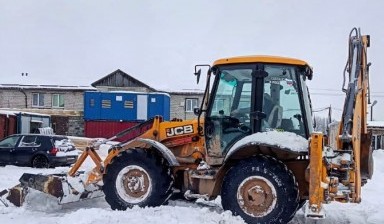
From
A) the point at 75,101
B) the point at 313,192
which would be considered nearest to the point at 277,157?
the point at 313,192

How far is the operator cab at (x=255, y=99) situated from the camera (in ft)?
24.5

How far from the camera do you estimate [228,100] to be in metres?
7.80

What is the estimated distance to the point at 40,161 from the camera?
17.7 m

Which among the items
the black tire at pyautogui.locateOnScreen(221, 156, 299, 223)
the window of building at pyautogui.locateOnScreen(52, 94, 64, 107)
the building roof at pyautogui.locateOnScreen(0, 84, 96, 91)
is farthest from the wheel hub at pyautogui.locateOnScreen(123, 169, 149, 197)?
the window of building at pyautogui.locateOnScreen(52, 94, 64, 107)

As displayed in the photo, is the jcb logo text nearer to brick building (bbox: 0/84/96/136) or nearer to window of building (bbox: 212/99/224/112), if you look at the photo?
window of building (bbox: 212/99/224/112)

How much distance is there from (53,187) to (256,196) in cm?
338

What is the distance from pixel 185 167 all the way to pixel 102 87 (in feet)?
106

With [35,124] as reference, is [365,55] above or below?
above

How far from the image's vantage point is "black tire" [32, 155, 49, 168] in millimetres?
17594

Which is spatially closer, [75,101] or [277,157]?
[277,157]

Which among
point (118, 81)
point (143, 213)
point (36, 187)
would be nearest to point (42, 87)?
point (118, 81)

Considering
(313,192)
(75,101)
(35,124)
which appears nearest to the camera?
(313,192)

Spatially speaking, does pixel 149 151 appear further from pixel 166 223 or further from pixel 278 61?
pixel 278 61

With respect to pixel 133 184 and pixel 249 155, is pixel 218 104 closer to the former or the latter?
pixel 249 155
